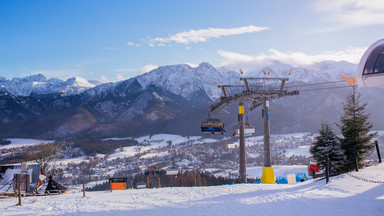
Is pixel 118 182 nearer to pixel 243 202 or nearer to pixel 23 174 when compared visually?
pixel 243 202

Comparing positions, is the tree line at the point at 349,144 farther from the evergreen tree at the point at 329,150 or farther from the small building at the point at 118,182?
the small building at the point at 118,182

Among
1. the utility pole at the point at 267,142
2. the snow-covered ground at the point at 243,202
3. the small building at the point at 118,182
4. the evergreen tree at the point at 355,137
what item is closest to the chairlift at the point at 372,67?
the snow-covered ground at the point at 243,202

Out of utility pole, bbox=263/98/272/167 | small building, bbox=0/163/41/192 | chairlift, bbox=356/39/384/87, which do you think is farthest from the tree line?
small building, bbox=0/163/41/192

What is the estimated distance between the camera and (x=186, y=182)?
79.5 metres

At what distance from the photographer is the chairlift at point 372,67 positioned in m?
13.6

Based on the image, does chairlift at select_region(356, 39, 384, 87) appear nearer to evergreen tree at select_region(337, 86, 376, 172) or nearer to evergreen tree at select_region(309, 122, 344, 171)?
evergreen tree at select_region(337, 86, 376, 172)

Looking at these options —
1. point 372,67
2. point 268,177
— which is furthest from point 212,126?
point 372,67

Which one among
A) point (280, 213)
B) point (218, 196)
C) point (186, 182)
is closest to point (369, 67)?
point (280, 213)

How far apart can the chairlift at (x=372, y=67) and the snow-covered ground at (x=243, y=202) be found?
16.8 ft

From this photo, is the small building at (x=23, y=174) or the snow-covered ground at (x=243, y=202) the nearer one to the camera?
the snow-covered ground at (x=243, y=202)

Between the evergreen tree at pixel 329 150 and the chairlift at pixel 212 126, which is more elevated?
the chairlift at pixel 212 126

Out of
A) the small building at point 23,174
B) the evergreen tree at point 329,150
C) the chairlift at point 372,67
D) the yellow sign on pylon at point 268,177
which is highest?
the chairlift at point 372,67

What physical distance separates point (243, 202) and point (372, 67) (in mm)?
9063

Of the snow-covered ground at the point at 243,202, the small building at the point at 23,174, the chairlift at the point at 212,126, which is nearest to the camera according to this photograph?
the snow-covered ground at the point at 243,202
